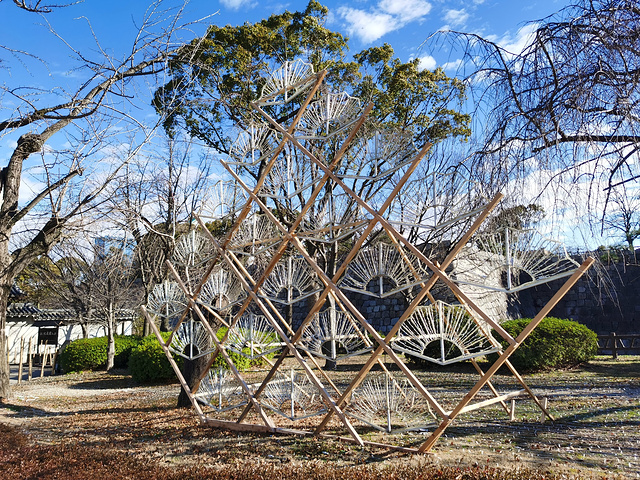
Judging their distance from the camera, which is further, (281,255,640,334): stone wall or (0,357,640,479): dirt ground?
(281,255,640,334): stone wall

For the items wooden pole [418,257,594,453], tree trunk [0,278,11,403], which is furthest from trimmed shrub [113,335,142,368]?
wooden pole [418,257,594,453]

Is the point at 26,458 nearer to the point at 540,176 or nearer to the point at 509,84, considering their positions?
the point at 540,176

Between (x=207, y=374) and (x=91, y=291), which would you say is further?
(x=91, y=291)

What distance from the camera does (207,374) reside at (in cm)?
481

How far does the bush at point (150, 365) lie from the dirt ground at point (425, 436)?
→ 220cm

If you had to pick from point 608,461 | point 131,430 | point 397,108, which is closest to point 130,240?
point 397,108

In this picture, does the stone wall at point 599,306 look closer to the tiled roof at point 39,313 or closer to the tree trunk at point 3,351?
the tree trunk at point 3,351

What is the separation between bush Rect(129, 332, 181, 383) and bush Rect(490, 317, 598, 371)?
6.76m

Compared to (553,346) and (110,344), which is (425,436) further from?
(110,344)

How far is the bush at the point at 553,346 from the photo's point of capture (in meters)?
8.80

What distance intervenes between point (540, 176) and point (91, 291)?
1267 centimetres

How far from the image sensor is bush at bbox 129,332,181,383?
31.4 ft

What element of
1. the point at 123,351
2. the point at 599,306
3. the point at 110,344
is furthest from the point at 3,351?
the point at 599,306

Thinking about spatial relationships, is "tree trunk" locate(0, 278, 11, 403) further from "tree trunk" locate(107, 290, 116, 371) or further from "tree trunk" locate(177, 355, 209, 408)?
"tree trunk" locate(107, 290, 116, 371)
